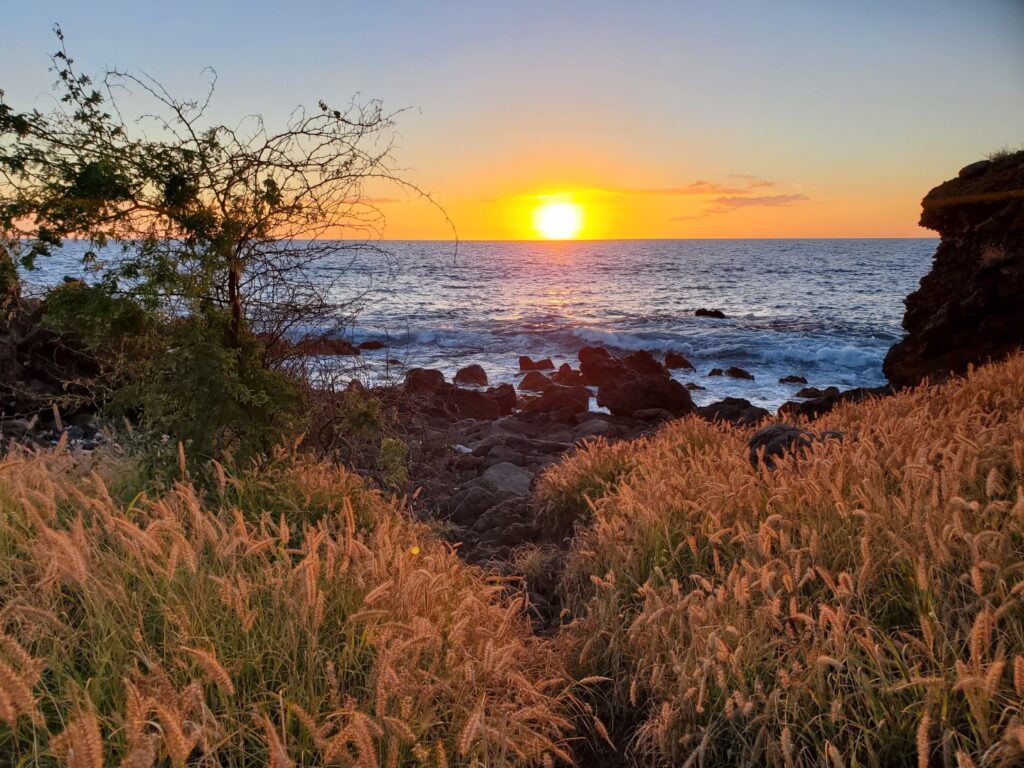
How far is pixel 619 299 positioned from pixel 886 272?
37.4 m

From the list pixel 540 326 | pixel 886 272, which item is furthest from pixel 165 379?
pixel 886 272

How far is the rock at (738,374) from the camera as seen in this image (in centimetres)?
2517

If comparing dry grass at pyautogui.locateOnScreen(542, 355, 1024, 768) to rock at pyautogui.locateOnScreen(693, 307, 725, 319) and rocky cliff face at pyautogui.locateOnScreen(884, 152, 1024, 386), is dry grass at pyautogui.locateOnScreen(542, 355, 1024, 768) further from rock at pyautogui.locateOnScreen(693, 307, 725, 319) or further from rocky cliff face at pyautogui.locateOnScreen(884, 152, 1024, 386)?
rock at pyautogui.locateOnScreen(693, 307, 725, 319)

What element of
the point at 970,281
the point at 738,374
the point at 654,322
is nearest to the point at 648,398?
the point at 970,281

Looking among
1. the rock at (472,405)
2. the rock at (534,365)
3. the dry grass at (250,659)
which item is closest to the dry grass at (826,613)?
the dry grass at (250,659)

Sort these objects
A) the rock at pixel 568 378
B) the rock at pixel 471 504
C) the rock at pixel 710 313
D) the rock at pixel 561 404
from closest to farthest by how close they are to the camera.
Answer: the rock at pixel 471 504
the rock at pixel 561 404
the rock at pixel 568 378
the rock at pixel 710 313

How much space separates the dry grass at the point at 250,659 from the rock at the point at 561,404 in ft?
44.7

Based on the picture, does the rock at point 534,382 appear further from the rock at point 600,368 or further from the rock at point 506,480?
the rock at point 506,480

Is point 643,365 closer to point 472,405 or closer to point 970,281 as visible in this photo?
point 472,405

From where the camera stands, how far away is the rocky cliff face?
11.9 meters

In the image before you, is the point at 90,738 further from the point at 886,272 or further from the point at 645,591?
the point at 886,272

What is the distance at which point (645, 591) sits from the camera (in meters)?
3.98

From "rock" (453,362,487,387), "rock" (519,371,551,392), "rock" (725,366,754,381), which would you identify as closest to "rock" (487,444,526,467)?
"rock" (519,371,551,392)

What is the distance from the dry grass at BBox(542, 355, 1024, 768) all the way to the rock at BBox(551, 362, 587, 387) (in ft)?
56.6
